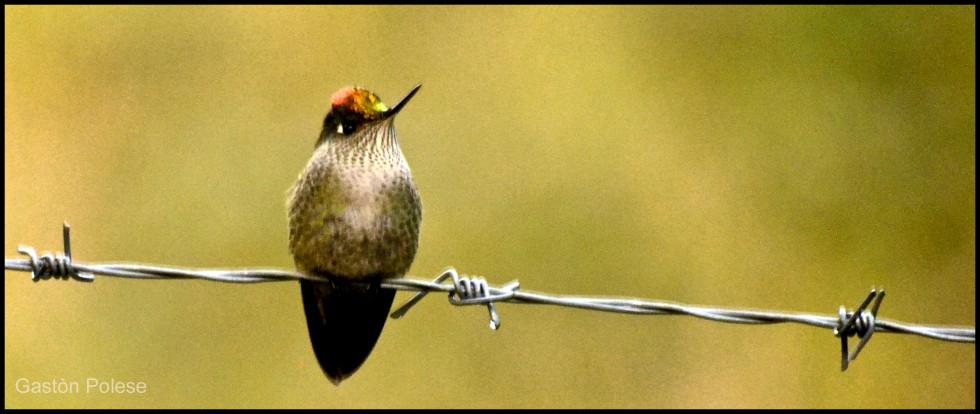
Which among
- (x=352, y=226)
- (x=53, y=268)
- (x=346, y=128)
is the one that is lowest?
(x=53, y=268)

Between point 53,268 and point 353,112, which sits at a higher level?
point 353,112

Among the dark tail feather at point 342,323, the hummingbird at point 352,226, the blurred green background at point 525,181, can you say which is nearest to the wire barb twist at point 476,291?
the hummingbird at point 352,226

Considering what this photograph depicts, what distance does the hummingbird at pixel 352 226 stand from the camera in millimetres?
5023

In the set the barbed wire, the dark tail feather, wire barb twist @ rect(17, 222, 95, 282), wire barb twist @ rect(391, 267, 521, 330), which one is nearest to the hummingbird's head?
the dark tail feather

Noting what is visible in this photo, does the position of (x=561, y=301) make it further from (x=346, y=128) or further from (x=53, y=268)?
(x=53, y=268)

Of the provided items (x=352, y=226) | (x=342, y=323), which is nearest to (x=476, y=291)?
(x=352, y=226)

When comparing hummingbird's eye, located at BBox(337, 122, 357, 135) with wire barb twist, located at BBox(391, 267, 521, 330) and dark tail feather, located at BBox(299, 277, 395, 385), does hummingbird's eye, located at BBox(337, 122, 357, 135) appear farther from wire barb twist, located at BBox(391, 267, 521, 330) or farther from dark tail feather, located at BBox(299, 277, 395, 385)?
wire barb twist, located at BBox(391, 267, 521, 330)

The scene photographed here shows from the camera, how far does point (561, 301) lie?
166 inches

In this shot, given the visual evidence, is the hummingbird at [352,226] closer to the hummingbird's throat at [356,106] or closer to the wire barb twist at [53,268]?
the hummingbird's throat at [356,106]

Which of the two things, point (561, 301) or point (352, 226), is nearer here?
point (561, 301)

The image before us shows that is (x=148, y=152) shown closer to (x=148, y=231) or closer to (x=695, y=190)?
(x=148, y=231)

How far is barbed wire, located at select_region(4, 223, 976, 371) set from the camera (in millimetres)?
4023

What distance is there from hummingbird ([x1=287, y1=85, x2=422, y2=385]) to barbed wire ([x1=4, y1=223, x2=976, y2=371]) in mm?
632

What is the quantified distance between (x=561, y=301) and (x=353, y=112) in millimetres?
1588
